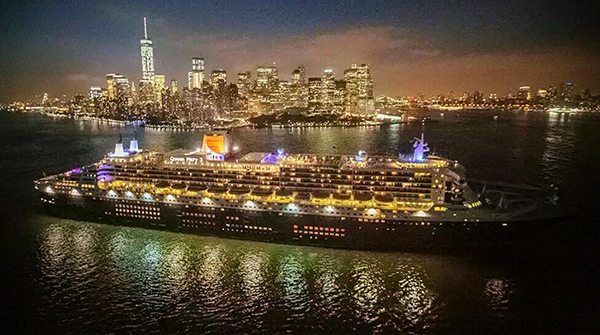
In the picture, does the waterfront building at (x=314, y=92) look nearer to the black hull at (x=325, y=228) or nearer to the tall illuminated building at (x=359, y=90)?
the tall illuminated building at (x=359, y=90)

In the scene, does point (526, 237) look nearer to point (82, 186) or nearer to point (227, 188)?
point (227, 188)

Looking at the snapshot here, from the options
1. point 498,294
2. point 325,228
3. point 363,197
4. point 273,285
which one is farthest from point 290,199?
point 498,294

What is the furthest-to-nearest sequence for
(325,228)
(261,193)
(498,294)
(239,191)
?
(239,191) → (261,193) → (325,228) → (498,294)

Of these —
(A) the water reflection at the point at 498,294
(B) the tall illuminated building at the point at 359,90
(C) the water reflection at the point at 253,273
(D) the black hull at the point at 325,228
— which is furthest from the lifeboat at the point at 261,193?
(B) the tall illuminated building at the point at 359,90

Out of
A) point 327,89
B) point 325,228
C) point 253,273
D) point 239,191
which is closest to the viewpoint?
point 253,273

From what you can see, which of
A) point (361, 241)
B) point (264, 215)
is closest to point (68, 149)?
point (264, 215)

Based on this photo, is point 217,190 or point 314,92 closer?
point 217,190

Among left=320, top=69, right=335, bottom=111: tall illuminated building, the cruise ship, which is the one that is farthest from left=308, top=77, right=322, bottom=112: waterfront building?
the cruise ship

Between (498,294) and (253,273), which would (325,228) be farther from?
(498,294)
